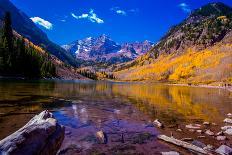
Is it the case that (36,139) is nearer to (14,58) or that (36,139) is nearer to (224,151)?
(224,151)

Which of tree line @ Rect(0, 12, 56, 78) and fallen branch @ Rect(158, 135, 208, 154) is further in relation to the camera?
tree line @ Rect(0, 12, 56, 78)

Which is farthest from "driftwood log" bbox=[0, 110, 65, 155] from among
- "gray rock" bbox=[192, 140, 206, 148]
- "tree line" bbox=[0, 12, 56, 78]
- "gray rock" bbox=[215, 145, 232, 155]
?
"tree line" bbox=[0, 12, 56, 78]

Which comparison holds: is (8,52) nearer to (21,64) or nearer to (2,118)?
(21,64)

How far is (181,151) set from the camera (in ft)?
63.5

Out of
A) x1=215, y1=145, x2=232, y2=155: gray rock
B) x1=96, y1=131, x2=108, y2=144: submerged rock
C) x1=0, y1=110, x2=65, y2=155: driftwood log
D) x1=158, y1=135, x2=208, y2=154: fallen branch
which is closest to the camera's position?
x1=0, y1=110, x2=65, y2=155: driftwood log

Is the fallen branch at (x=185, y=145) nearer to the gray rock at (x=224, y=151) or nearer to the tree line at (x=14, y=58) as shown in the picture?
the gray rock at (x=224, y=151)

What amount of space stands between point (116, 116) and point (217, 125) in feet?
37.5

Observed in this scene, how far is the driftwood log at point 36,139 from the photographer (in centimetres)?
993

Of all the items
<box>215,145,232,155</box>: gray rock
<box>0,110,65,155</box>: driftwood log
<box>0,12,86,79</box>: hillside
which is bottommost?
<box>215,145,232,155</box>: gray rock

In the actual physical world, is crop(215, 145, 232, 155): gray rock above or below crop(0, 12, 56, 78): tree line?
below

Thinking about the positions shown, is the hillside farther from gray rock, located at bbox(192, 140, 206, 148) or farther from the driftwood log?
the driftwood log

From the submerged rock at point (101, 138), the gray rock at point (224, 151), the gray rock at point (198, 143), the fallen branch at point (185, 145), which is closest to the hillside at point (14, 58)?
the submerged rock at point (101, 138)

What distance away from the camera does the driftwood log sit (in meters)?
9.93

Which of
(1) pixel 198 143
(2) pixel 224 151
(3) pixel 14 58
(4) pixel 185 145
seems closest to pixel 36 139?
(4) pixel 185 145
